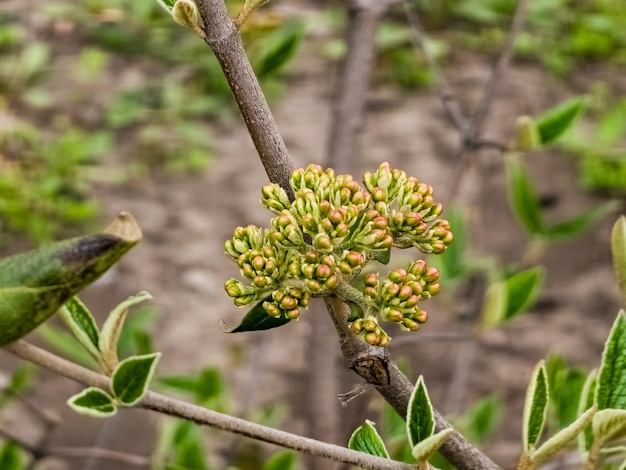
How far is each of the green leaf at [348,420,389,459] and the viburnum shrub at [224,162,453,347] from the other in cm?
11

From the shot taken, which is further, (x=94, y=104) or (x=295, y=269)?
(x=94, y=104)

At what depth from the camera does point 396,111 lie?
292cm

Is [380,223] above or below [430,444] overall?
above

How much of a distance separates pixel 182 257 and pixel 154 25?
1.35 meters

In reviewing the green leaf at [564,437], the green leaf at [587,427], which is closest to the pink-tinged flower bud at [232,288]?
the green leaf at [564,437]

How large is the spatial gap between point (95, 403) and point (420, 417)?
0.23 m

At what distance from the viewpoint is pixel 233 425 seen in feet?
1.54

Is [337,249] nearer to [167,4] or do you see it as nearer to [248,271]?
[248,271]

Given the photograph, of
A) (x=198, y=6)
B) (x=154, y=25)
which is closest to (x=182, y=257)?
(x=154, y=25)

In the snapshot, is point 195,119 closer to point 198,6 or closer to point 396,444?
point 396,444

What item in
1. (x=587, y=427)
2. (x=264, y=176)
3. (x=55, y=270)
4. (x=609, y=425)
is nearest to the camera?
(x=55, y=270)

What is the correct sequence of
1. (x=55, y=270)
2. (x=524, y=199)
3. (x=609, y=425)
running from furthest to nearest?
(x=524, y=199) < (x=609, y=425) < (x=55, y=270)

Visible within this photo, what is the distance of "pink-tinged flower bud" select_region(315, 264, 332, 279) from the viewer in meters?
0.42

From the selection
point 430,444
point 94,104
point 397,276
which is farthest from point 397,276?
point 94,104
